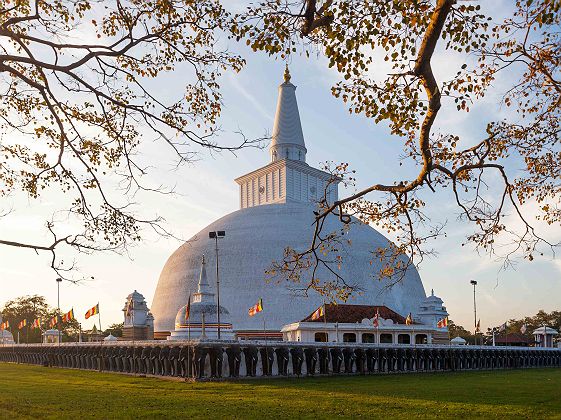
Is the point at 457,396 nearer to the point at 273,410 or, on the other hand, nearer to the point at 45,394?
the point at 273,410

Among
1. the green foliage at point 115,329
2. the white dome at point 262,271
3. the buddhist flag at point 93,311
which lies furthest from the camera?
the green foliage at point 115,329

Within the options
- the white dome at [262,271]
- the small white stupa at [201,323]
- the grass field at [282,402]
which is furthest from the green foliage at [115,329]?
the grass field at [282,402]

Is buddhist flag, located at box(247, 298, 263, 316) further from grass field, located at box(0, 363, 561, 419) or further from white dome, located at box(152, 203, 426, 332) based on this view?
grass field, located at box(0, 363, 561, 419)

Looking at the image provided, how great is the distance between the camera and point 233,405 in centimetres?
1822

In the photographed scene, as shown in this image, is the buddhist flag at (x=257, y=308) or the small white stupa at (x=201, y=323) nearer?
the buddhist flag at (x=257, y=308)

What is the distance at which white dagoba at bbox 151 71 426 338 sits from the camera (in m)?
58.8

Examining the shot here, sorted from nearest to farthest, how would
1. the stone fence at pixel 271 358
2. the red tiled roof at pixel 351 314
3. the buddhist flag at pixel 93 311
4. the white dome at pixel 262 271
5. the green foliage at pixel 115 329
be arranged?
the stone fence at pixel 271 358
the buddhist flag at pixel 93 311
the red tiled roof at pixel 351 314
the white dome at pixel 262 271
the green foliage at pixel 115 329

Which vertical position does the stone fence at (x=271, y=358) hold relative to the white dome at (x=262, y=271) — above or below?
below

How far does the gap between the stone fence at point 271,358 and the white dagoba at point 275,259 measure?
10.2 meters

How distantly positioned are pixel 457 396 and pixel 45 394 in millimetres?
13666

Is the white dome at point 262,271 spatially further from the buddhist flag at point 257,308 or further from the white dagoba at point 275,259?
the buddhist flag at point 257,308

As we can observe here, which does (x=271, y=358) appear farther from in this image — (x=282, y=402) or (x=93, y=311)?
(x=93, y=311)

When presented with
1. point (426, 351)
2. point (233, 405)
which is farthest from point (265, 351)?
point (233, 405)

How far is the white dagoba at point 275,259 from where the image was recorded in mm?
58750
